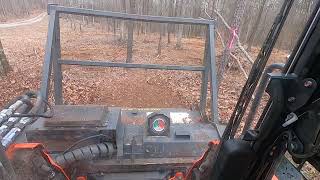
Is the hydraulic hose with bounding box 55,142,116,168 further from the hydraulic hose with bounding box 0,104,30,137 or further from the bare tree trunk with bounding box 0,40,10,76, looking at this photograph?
the bare tree trunk with bounding box 0,40,10,76

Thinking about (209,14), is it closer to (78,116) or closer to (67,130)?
(78,116)

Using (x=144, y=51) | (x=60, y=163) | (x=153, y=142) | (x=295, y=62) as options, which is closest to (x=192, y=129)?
(x=153, y=142)

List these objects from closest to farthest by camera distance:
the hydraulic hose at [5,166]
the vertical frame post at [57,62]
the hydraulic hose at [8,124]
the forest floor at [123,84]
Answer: the hydraulic hose at [5,166] < the hydraulic hose at [8,124] < the vertical frame post at [57,62] < the forest floor at [123,84]

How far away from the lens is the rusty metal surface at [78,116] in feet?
8.74

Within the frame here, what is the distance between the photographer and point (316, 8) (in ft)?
4.01

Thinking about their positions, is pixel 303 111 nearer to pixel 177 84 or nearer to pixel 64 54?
pixel 177 84

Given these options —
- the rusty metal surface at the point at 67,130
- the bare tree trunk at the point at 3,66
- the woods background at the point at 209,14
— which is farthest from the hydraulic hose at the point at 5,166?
the woods background at the point at 209,14

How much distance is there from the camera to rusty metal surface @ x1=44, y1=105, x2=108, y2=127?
8.74 feet

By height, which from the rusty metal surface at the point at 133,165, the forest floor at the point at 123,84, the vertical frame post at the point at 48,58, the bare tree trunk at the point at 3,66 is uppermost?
the vertical frame post at the point at 48,58

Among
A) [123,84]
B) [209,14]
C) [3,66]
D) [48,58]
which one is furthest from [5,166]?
[209,14]

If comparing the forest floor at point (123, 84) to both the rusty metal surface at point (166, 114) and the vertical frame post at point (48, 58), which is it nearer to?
the rusty metal surface at point (166, 114)

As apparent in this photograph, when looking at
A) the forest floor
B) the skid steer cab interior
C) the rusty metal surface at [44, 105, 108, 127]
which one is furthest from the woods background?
the rusty metal surface at [44, 105, 108, 127]

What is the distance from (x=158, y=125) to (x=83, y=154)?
0.65m

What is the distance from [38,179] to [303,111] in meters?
1.96
